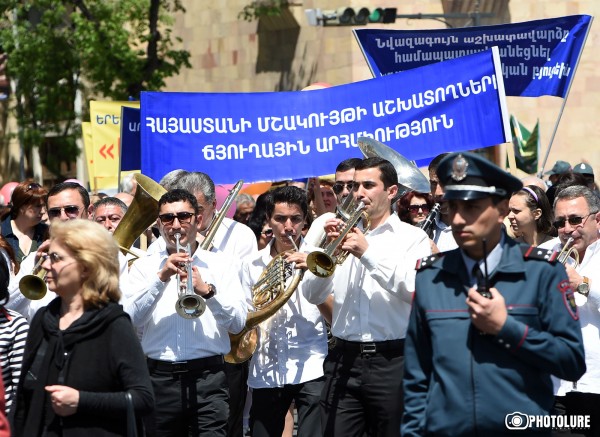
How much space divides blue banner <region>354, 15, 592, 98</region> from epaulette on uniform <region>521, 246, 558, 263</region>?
773 centimetres

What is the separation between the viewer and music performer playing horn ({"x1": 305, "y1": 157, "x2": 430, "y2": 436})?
284 inches

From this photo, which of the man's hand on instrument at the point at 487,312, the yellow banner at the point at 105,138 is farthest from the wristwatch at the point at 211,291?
the yellow banner at the point at 105,138

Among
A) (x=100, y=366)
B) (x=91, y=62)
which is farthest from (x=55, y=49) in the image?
(x=100, y=366)

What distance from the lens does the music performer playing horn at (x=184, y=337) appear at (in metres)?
7.45

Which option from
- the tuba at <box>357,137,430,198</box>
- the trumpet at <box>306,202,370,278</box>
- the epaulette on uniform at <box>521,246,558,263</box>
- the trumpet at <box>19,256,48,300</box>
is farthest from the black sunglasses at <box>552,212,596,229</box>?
the trumpet at <box>19,256,48,300</box>

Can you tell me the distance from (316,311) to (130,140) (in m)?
4.84

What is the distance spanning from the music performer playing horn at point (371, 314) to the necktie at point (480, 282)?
1.84 metres

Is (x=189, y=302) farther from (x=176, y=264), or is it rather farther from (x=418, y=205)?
(x=418, y=205)

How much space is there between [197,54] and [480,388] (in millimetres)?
24116

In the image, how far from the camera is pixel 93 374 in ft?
18.1

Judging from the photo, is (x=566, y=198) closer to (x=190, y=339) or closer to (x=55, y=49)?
(x=190, y=339)

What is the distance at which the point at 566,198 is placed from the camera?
798 centimetres

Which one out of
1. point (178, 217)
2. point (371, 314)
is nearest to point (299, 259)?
point (371, 314)

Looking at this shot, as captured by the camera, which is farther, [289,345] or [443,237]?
[443,237]
